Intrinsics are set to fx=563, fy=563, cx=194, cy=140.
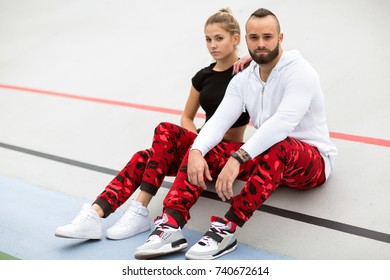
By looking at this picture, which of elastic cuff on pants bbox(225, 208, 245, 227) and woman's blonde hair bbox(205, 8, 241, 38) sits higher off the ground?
woman's blonde hair bbox(205, 8, 241, 38)

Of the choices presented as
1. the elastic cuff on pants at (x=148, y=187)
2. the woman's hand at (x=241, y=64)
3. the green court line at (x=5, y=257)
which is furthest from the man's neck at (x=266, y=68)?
the green court line at (x=5, y=257)

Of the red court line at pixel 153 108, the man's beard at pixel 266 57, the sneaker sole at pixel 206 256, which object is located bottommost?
the sneaker sole at pixel 206 256

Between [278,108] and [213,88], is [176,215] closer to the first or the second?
[278,108]

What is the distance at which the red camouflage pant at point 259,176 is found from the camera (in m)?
2.29

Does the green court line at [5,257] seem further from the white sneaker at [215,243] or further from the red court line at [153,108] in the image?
the red court line at [153,108]

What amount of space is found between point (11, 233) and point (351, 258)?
1.57 metres

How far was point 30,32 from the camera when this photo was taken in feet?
20.5

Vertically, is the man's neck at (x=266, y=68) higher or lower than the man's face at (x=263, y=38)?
lower

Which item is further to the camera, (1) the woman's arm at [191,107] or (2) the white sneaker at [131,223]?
(1) the woman's arm at [191,107]

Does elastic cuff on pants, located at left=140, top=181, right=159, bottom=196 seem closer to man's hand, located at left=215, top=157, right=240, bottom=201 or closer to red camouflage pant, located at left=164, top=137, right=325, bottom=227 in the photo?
red camouflage pant, located at left=164, top=137, right=325, bottom=227

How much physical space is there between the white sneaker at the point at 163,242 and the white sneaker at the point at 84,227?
27cm

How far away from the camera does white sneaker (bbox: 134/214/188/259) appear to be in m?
2.34

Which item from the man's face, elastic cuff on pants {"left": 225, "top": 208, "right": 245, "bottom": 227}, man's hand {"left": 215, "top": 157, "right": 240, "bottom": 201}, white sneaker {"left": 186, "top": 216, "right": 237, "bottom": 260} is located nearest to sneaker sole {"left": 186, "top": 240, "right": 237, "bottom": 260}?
white sneaker {"left": 186, "top": 216, "right": 237, "bottom": 260}

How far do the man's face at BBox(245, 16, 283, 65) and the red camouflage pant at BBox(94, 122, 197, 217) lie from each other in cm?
55
